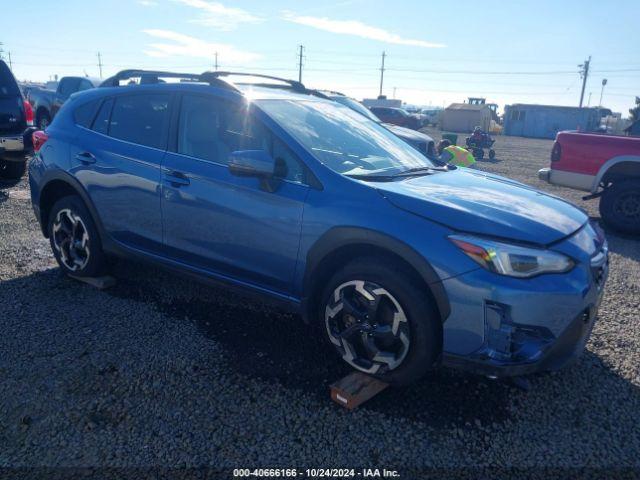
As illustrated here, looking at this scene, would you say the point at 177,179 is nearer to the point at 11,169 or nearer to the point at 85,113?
the point at 85,113

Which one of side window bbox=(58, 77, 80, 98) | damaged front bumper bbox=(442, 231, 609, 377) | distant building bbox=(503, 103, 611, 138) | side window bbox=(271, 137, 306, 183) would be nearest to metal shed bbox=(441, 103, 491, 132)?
distant building bbox=(503, 103, 611, 138)

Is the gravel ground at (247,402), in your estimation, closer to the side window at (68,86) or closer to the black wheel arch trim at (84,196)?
the black wheel arch trim at (84,196)

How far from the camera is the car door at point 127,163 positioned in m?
3.71

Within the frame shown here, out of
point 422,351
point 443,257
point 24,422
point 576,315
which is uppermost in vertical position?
point 443,257

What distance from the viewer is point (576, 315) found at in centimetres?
256

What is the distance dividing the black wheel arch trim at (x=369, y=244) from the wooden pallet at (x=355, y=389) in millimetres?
469

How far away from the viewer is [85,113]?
429 cm

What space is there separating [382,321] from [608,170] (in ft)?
20.0

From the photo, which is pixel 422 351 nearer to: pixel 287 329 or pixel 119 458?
pixel 287 329

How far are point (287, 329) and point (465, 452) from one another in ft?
5.33

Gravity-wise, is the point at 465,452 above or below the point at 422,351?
below

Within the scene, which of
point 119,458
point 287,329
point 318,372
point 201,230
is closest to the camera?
point 119,458

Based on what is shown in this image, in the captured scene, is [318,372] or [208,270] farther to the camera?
[208,270]

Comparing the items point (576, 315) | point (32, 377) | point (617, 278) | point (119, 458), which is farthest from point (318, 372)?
point (617, 278)
